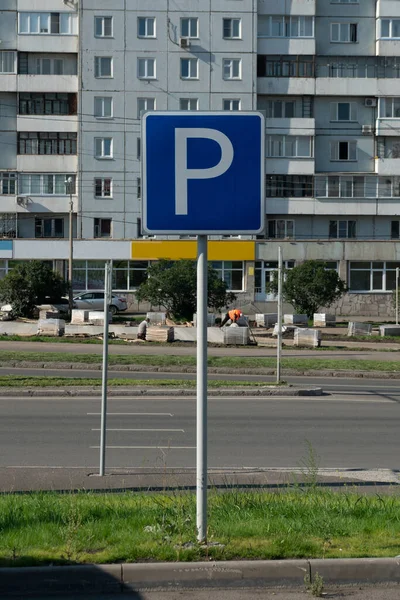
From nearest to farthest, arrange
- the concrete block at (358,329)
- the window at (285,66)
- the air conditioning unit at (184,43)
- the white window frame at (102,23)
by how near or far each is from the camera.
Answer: the concrete block at (358,329) < the white window frame at (102,23) < the air conditioning unit at (184,43) < the window at (285,66)

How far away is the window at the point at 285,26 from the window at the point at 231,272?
51.6 feet

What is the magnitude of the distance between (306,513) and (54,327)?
29725 millimetres

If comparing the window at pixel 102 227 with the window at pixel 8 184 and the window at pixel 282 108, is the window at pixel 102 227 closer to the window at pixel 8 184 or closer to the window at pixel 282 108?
the window at pixel 8 184

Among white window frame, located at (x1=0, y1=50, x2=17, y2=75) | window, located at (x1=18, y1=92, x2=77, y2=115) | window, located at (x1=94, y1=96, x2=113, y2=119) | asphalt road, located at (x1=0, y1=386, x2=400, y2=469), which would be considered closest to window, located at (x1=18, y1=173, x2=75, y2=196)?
window, located at (x1=18, y1=92, x2=77, y2=115)

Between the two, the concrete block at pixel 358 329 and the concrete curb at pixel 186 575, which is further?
the concrete block at pixel 358 329

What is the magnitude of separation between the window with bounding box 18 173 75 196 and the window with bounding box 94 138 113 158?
8.08 ft

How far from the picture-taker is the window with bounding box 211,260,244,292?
61406 millimetres

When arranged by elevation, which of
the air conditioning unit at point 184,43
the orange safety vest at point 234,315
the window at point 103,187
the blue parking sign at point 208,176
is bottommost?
the orange safety vest at point 234,315

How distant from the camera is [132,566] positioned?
591cm

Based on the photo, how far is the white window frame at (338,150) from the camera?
205 ft

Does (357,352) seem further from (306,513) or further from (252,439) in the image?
(306,513)

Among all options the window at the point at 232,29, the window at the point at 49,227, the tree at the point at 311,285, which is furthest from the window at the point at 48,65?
the tree at the point at 311,285

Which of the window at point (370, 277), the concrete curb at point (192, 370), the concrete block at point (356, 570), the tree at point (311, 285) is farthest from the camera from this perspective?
the window at point (370, 277)

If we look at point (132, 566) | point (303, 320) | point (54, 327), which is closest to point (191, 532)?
point (132, 566)
